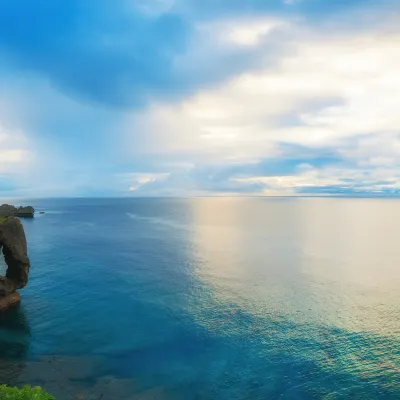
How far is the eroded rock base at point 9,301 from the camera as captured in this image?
6022 cm

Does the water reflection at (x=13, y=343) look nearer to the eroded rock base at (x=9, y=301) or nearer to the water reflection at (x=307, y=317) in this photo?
the eroded rock base at (x=9, y=301)

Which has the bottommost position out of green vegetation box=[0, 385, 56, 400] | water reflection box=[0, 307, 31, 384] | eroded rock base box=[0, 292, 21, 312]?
water reflection box=[0, 307, 31, 384]

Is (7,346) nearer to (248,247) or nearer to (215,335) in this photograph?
(215,335)

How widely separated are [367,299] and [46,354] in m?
65.6

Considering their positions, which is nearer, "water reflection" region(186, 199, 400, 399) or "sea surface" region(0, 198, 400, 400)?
"sea surface" region(0, 198, 400, 400)

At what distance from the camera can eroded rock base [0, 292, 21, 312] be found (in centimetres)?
6022

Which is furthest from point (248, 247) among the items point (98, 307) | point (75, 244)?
point (98, 307)

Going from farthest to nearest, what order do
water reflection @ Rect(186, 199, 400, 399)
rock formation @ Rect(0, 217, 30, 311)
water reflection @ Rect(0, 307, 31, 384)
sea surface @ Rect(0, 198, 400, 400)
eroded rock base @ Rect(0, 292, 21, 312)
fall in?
rock formation @ Rect(0, 217, 30, 311) → eroded rock base @ Rect(0, 292, 21, 312) → water reflection @ Rect(186, 199, 400, 399) → water reflection @ Rect(0, 307, 31, 384) → sea surface @ Rect(0, 198, 400, 400)

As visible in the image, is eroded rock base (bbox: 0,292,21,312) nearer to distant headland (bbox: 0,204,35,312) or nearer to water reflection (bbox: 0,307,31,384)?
distant headland (bbox: 0,204,35,312)

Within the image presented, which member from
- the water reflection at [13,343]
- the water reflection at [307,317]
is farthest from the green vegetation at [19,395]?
the water reflection at [307,317]

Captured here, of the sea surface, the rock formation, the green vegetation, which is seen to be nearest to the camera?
the green vegetation

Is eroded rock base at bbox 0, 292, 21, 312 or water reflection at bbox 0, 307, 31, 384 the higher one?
eroded rock base at bbox 0, 292, 21, 312

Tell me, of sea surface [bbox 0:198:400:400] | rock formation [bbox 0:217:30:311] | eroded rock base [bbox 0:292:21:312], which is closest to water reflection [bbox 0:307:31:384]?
sea surface [bbox 0:198:400:400]

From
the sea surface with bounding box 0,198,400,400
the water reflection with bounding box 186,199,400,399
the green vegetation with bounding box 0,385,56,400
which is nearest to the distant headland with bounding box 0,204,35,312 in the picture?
the sea surface with bounding box 0,198,400,400
